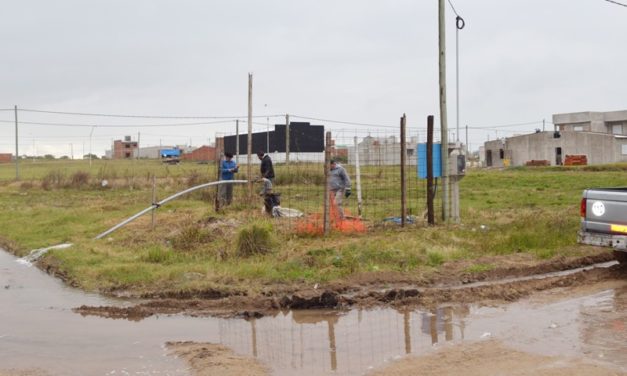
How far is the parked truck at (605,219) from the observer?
9.47 meters

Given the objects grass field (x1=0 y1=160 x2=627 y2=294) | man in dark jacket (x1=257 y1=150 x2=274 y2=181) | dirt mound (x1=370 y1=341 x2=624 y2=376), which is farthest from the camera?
man in dark jacket (x1=257 y1=150 x2=274 y2=181)

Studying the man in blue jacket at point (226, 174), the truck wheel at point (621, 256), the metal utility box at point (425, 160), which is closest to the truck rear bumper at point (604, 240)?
the truck wheel at point (621, 256)

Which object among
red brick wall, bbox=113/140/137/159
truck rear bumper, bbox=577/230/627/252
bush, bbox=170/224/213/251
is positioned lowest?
bush, bbox=170/224/213/251

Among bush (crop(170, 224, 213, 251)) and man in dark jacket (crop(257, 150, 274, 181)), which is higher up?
man in dark jacket (crop(257, 150, 274, 181))

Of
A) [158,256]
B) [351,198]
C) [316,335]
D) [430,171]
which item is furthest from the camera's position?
[351,198]

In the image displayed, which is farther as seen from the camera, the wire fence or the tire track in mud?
the wire fence

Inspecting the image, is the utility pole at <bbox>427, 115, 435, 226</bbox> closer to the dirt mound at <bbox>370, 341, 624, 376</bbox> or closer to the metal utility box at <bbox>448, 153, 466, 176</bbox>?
the metal utility box at <bbox>448, 153, 466, 176</bbox>

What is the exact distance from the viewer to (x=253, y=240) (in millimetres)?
11477

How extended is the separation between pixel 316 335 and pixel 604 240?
485cm

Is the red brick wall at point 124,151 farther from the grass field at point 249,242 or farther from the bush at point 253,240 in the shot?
the bush at point 253,240

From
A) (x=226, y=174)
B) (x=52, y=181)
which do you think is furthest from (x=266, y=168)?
(x=52, y=181)

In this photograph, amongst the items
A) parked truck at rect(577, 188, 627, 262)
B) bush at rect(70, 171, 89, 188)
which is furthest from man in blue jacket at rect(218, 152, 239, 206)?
bush at rect(70, 171, 89, 188)

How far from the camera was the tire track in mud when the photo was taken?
27.5 ft

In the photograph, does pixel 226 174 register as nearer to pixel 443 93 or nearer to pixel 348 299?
pixel 443 93
